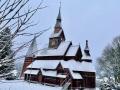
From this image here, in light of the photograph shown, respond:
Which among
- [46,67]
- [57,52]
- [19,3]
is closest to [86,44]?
[57,52]

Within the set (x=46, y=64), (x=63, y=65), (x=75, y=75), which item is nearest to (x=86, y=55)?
(x=63, y=65)

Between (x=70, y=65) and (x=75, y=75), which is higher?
(x=70, y=65)

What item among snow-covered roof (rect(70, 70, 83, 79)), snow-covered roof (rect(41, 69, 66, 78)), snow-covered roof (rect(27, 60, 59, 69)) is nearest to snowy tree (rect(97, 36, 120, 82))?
snow-covered roof (rect(70, 70, 83, 79))

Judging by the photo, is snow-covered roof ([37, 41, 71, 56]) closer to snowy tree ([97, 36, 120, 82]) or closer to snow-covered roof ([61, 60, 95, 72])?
snow-covered roof ([61, 60, 95, 72])

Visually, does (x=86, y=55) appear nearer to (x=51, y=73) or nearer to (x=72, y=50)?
(x=72, y=50)

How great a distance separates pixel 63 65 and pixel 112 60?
980 centimetres

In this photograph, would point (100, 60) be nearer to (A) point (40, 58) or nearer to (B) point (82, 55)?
(B) point (82, 55)

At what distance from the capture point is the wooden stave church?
126 feet

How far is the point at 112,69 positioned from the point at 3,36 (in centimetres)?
3996

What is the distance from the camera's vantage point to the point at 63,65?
1574 inches

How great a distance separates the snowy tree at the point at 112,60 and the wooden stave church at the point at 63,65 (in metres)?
3.10

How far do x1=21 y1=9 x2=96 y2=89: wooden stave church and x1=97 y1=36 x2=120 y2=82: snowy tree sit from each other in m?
3.10

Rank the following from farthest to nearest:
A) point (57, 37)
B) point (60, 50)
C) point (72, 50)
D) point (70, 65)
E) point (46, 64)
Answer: point (57, 37) → point (60, 50) → point (46, 64) → point (72, 50) → point (70, 65)

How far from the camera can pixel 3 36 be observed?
3.59 meters
